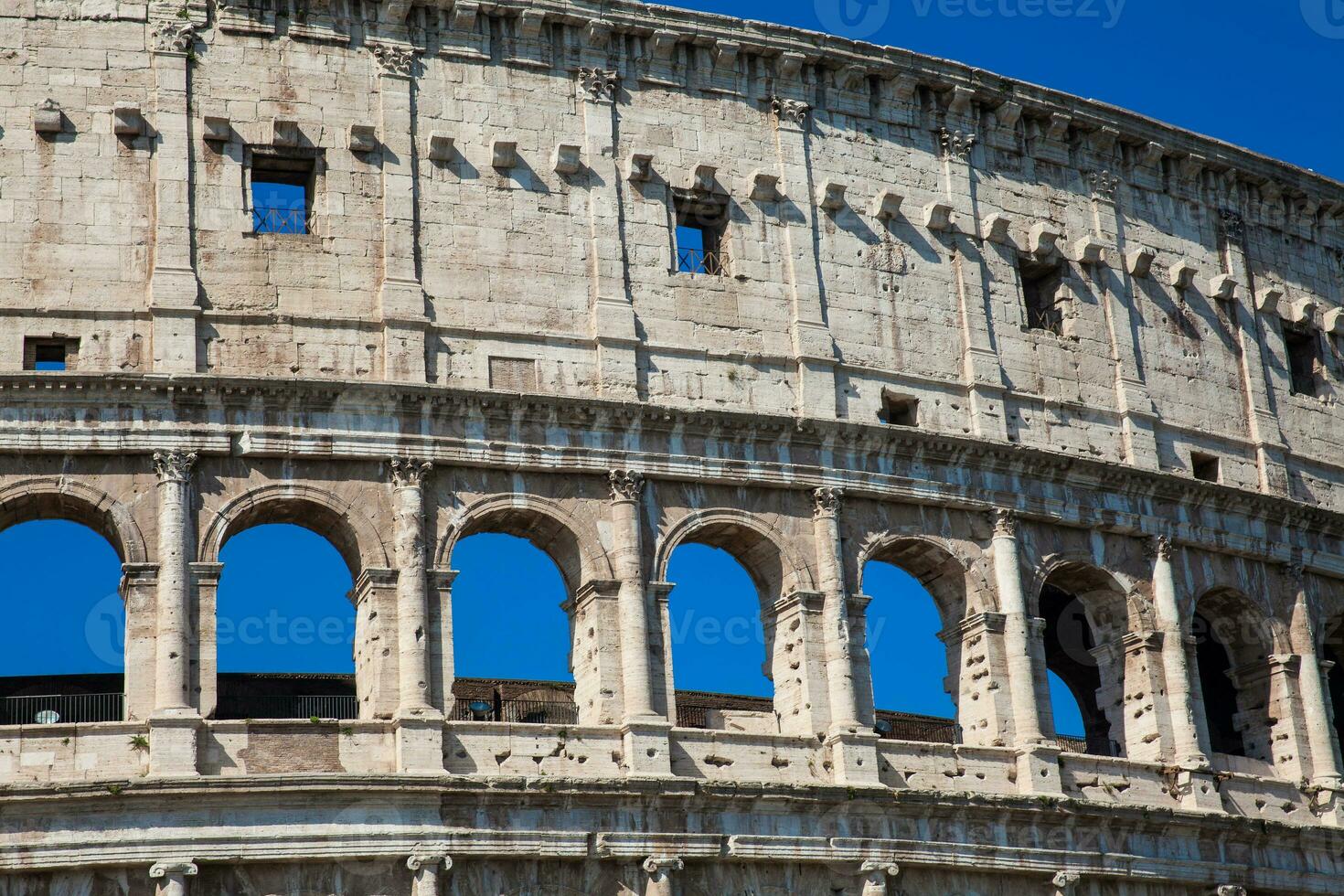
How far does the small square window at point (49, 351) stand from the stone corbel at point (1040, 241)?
14712 mm

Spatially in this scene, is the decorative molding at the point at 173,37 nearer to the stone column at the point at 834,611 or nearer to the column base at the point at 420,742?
the column base at the point at 420,742

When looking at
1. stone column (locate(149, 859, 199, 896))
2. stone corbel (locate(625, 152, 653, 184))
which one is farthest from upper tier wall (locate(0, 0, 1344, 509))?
stone column (locate(149, 859, 199, 896))

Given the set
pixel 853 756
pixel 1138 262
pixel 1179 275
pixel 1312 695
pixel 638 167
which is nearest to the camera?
pixel 853 756

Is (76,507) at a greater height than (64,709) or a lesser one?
greater

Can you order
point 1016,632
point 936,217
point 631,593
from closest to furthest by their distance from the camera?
point 631,593 → point 1016,632 → point 936,217

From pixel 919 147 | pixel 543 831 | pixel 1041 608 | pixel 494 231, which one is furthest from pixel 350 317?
pixel 1041 608

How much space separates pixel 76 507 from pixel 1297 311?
20.8 meters

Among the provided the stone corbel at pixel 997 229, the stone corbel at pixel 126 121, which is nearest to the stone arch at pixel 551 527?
the stone corbel at pixel 126 121

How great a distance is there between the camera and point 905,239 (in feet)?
118

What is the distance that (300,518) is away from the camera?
31.4 metres

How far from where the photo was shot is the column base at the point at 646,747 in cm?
3042

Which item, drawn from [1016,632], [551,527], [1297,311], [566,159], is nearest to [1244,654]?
[1016,632]

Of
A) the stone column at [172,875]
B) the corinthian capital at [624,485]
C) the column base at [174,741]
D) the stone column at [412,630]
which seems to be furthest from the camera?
the corinthian capital at [624,485]

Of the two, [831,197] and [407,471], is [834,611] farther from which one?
[831,197]
